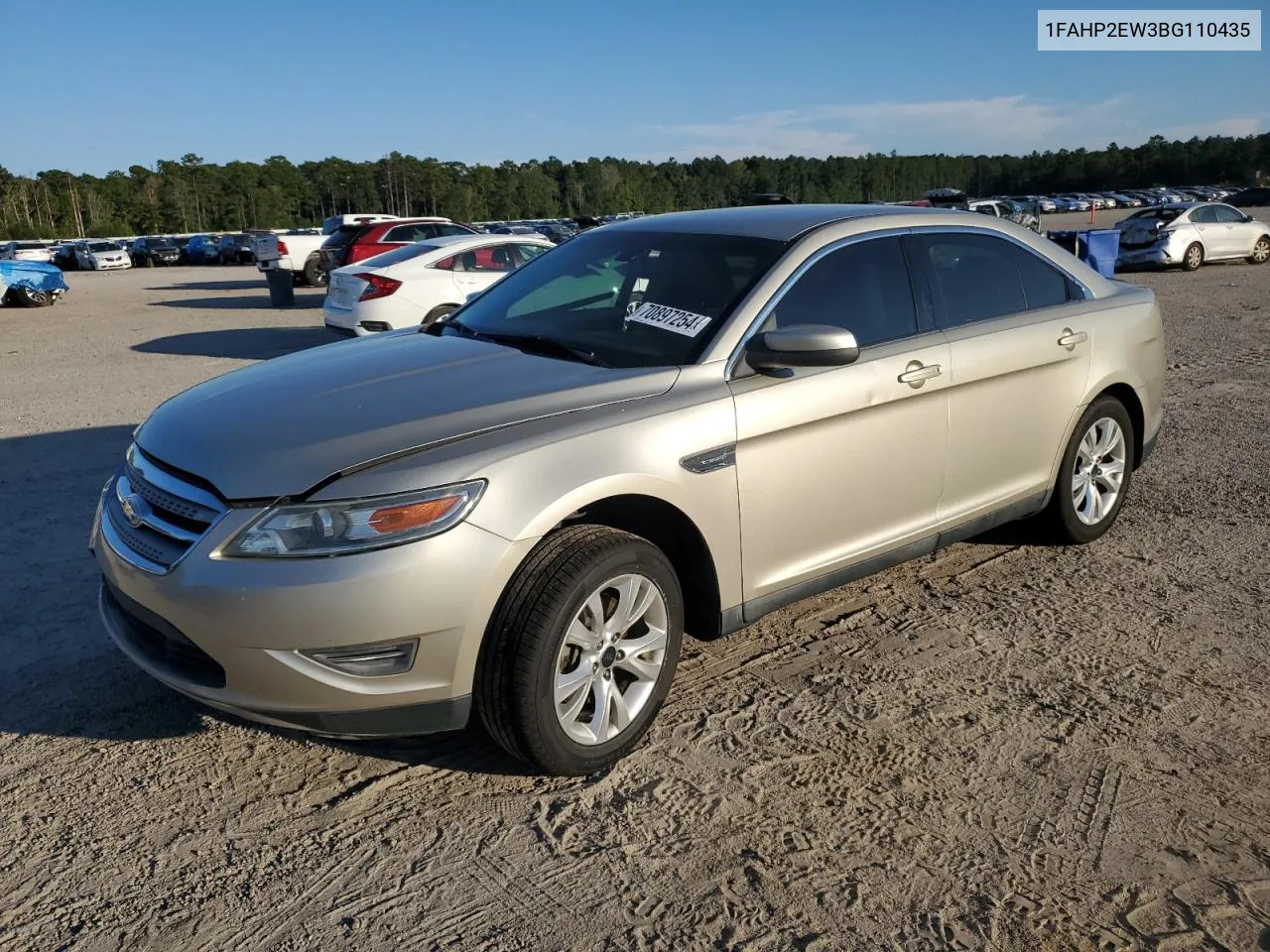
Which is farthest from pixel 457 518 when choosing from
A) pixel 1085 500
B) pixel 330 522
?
pixel 1085 500

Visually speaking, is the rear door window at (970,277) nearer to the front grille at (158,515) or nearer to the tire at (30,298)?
the front grille at (158,515)

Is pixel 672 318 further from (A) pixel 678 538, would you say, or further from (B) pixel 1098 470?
(B) pixel 1098 470

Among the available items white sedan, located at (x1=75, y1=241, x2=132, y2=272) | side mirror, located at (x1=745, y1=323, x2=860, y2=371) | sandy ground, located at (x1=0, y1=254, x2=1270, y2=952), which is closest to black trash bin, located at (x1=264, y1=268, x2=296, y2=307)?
sandy ground, located at (x1=0, y1=254, x2=1270, y2=952)

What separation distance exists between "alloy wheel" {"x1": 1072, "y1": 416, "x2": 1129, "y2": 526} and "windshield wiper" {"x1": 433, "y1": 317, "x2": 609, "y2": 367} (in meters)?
2.66

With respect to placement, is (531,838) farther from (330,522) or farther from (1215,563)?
(1215,563)

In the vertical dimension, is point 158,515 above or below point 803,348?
below

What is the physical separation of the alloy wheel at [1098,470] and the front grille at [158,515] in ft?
13.0

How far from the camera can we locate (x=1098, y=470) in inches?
208

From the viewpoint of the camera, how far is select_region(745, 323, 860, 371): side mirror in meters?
3.52

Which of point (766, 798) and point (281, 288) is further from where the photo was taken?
point (281, 288)

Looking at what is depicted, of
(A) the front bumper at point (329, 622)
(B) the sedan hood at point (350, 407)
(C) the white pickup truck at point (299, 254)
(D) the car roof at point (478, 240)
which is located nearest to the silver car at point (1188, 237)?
(D) the car roof at point (478, 240)

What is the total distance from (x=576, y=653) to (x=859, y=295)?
191cm

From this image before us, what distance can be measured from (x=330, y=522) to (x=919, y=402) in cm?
238

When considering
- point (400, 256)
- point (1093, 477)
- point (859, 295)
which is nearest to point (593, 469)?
point (859, 295)
